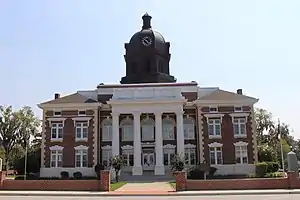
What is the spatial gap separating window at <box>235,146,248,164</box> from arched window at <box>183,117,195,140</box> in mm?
5572

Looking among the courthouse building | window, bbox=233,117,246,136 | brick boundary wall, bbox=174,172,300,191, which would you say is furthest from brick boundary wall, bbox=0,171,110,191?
window, bbox=233,117,246,136

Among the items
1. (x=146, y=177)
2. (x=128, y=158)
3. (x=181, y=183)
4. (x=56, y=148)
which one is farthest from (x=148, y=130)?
(x=181, y=183)

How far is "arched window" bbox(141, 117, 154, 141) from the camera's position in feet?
156

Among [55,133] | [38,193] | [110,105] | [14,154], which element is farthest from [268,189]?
[14,154]

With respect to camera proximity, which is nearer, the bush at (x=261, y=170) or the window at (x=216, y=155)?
the bush at (x=261, y=170)

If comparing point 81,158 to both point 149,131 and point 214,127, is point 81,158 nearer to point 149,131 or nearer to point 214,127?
point 149,131

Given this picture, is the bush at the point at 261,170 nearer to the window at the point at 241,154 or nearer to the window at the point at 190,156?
the window at the point at 241,154

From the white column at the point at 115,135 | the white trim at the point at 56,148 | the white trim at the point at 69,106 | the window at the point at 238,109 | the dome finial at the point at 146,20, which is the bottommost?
the white trim at the point at 56,148

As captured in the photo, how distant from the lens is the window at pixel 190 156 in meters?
46.8

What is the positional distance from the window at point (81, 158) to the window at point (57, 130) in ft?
9.80

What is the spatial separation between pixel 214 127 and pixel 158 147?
284 inches

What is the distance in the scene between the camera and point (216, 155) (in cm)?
4575

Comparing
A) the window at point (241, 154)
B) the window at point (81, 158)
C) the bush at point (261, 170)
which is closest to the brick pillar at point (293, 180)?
the bush at point (261, 170)

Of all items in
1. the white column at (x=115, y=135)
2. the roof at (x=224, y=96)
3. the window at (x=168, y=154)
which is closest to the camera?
the white column at (x=115, y=135)
